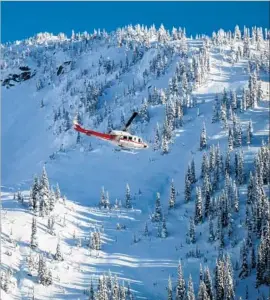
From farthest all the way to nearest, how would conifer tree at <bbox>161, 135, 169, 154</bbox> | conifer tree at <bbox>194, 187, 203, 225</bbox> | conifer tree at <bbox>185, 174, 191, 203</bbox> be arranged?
conifer tree at <bbox>161, 135, 169, 154</bbox>, conifer tree at <bbox>185, 174, 191, 203</bbox>, conifer tree at <bbox>194, 187, 203, 225</bbox>

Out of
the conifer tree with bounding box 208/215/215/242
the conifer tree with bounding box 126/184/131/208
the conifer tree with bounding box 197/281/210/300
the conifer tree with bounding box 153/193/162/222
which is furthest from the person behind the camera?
the conifer tree with bounding box 126/184/131/208

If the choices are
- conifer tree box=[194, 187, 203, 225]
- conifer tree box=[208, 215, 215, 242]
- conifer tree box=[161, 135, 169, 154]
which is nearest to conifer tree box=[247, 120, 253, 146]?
conifer tree box=[161, 135, 169, 154]

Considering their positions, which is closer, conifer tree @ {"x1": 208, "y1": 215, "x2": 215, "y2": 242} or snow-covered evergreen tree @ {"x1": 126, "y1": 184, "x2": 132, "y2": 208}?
conifer tree @ {"x1": 208, "y1": 215, "x2": 215, "y2": 242}

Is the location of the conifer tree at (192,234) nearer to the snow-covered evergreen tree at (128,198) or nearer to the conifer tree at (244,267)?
the conifer tree at (244,267)

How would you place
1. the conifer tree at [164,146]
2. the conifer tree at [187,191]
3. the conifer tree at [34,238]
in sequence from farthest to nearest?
the conifer tree at [164,146]
the conifer tree at [187,191]
the conifer tree at [34,238]

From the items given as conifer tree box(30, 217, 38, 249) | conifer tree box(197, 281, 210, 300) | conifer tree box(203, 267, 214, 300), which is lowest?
conifer tree box(197, 281, 210, 300)

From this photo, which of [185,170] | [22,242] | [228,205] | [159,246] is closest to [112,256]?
[159,246]

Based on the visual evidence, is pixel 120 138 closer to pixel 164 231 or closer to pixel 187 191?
pixel 164 231

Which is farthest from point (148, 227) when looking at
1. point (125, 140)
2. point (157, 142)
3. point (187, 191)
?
point (125, 140)

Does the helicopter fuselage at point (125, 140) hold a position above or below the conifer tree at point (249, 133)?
below

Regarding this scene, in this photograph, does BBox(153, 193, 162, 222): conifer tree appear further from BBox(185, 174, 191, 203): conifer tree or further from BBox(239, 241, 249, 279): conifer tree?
BBox(239, 241, 249, 279): conifer tree

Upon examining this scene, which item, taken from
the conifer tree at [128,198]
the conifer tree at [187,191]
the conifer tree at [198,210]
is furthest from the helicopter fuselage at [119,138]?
A: the conifer tree at [128,198]
